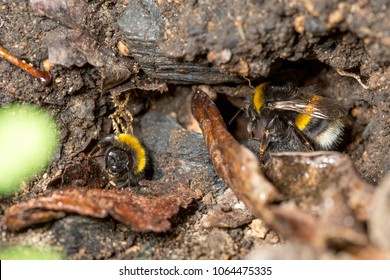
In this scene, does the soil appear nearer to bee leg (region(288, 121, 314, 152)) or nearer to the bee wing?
the bee wing

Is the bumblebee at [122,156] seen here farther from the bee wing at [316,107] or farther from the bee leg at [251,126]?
the bee wing at [316,107]

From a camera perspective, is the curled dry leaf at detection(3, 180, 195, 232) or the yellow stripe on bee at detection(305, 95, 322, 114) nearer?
the curled dry leaf at detection(3, 180, 195, 232)

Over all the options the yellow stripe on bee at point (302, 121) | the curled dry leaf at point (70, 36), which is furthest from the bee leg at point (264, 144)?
the curled dry leaf at point (70, 36)

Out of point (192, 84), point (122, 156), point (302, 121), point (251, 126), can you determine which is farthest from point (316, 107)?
point (122, 156)

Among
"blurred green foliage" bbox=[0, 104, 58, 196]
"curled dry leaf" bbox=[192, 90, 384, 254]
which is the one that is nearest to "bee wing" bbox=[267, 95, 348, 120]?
"curled dry leaf" bbox=[192, 90, 384, 254]

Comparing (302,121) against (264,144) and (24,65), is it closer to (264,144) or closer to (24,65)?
(264,144)

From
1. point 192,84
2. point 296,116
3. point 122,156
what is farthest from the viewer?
point 296,116

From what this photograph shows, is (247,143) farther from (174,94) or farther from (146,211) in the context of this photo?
(146,211)
